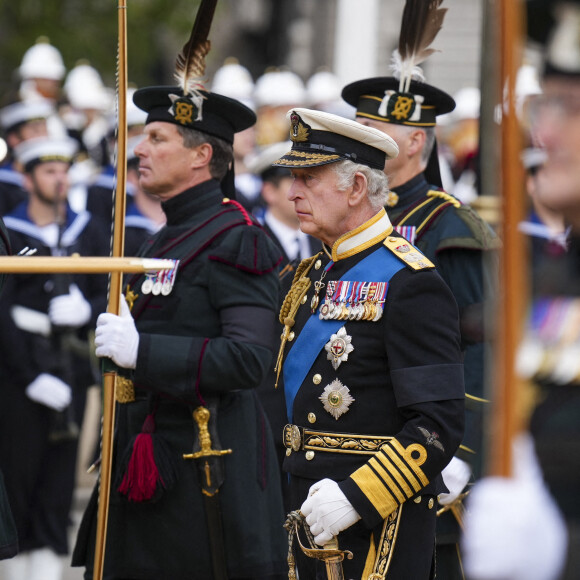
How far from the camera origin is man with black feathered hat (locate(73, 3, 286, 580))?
15.2 feet

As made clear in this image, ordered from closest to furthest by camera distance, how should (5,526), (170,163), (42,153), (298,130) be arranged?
(298,130) < (5,526) < (170,163) < (42,153)

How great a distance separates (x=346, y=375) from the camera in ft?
12.9

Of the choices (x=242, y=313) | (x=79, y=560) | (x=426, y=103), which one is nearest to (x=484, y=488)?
(x=242, y=313)

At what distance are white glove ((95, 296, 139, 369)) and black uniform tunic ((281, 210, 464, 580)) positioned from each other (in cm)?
76

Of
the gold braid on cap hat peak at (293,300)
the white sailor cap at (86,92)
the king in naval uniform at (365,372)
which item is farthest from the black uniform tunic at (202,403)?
the white sailor cap at (86,92)

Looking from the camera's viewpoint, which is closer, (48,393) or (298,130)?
(298,130)

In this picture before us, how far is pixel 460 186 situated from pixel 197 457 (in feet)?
22.0

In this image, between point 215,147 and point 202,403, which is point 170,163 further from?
point 202,403

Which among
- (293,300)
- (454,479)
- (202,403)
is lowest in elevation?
(454,479)

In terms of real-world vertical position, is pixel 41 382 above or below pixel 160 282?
below

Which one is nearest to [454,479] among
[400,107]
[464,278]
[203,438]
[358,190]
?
[464,278]

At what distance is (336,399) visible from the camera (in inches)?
154

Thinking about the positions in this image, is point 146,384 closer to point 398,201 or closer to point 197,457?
point 197,457

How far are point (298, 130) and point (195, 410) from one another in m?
1.12
